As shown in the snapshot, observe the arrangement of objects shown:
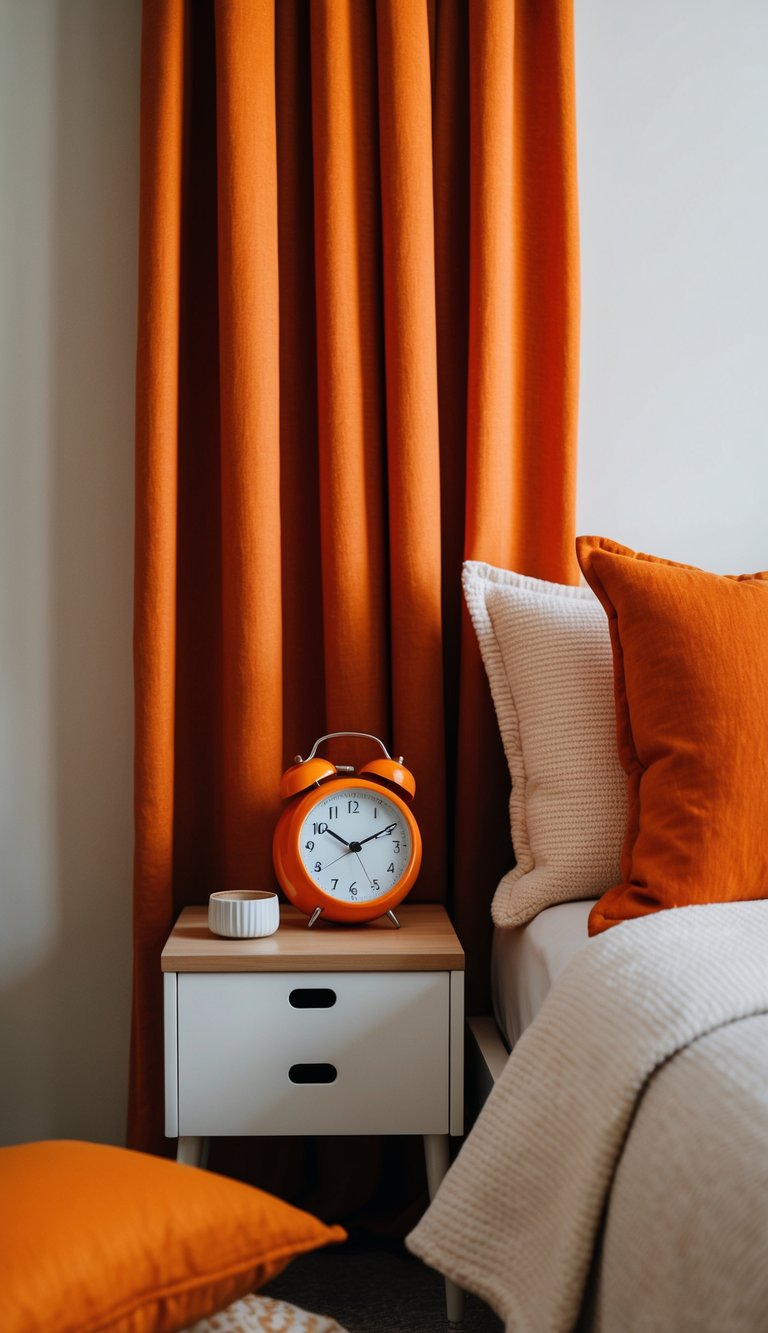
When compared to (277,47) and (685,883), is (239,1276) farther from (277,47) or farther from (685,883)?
(277,47)

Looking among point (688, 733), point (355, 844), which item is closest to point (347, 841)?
point (355, 844)

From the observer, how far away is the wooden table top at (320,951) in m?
1.33

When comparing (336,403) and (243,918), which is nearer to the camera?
(243,918)

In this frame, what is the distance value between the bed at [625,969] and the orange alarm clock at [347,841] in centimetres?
15

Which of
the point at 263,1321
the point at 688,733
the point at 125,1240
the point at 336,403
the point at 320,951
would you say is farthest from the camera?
the point at 336,403

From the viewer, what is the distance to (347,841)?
4.83 ft

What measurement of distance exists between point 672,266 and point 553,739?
94 centimetres

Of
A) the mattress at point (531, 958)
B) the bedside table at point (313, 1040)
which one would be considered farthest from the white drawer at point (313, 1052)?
the mattress at point (531, 958)

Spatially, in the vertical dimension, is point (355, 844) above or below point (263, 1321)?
above

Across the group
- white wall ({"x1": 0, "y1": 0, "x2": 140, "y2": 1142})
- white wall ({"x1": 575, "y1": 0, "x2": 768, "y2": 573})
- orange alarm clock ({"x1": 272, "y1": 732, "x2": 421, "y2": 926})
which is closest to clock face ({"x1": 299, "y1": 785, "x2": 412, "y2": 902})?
orange alarm clock ({"x1": 272, "y1": 732, "x2": 421, "y2": 926})

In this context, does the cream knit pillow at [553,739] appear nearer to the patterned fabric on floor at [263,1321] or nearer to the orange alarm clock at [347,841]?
the orange alarm clock at [347,841]

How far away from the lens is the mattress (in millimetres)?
1266

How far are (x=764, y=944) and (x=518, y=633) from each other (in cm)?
61

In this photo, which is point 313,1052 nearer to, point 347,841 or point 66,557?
point 347,841
